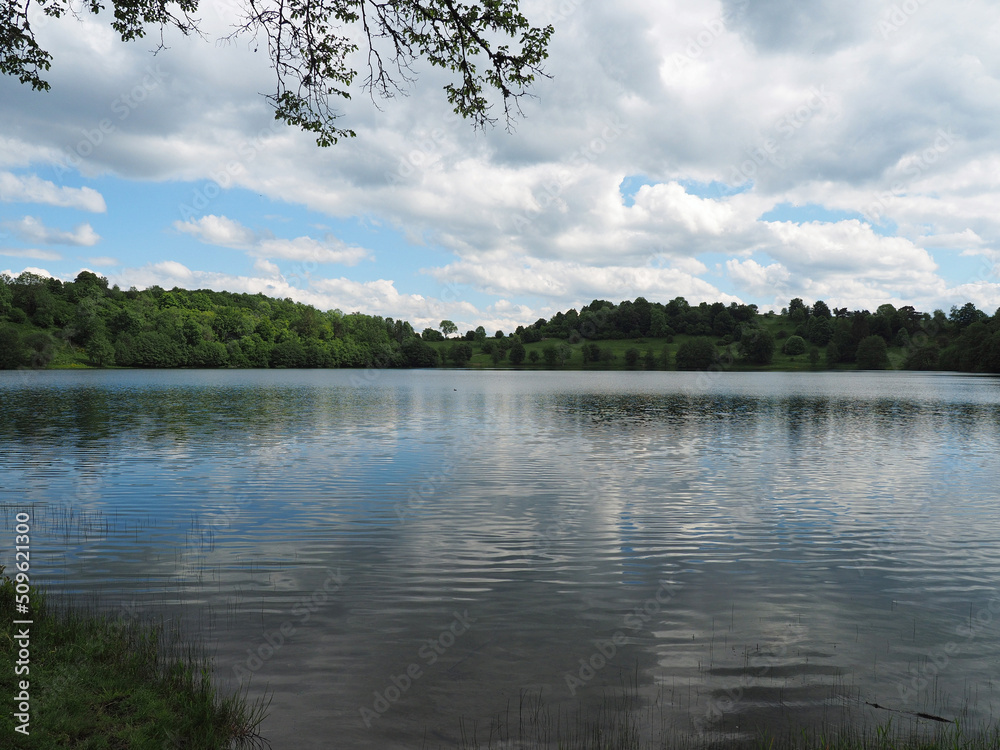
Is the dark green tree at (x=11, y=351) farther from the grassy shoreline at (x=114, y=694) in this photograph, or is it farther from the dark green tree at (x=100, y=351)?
the grassy shoreline at (x=114, y=694)

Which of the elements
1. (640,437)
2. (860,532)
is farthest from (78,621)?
(640,437)

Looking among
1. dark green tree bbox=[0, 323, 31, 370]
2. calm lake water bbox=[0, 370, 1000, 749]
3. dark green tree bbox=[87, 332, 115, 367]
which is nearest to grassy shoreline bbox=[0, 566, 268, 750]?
calm lake water bbox=[0, 370, 1000, 749]

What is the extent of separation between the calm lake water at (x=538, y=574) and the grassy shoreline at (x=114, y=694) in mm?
572

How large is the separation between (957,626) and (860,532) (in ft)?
24.4

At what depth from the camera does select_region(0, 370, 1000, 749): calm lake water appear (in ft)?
29.2

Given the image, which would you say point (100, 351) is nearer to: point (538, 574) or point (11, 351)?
point (11, 351)

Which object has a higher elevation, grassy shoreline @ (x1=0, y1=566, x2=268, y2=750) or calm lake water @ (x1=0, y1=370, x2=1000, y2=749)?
grassy shoreline @ (x1=0, y1=566, x2=268, y2=750)

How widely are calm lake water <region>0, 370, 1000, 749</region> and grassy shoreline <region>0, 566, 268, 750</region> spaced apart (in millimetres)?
572

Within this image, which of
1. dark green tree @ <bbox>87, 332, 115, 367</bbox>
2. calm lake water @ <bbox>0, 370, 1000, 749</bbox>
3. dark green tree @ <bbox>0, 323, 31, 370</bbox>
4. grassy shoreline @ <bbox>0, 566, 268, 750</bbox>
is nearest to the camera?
grassy shoreline @ <bbox>0, 566, 268, 750</bbox>

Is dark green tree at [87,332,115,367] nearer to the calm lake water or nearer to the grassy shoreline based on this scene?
the calm lake water

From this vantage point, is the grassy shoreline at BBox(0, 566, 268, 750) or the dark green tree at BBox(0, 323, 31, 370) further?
the dark green tree at BBox(0, 323, 31, 370)

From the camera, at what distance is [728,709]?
8492 millimetres

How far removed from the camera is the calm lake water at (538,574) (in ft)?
29.2

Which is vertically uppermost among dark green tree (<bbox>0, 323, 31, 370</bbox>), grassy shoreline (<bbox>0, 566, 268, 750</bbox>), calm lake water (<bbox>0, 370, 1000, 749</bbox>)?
dark green tree (<bbox>0, 323, 31, 370</bbox>)
